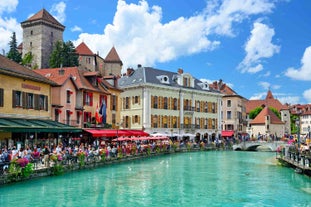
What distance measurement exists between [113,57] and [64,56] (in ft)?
66.5

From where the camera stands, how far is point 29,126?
2897 cm

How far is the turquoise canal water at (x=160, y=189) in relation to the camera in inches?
768

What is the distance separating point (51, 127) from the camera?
31.2m

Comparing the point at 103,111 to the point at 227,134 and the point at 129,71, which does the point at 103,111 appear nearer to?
the point at 129,71

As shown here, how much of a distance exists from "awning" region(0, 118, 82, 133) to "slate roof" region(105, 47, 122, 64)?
2389 inches

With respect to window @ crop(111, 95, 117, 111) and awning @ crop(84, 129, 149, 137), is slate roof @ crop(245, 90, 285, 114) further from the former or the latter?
awning @ crop(84, 129, 149, 137)

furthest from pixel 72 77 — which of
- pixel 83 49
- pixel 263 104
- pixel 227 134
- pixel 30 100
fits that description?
pixel 263 104

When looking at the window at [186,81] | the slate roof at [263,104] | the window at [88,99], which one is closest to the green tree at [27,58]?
the window at [186,81]

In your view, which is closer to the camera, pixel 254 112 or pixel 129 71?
pixel 129 71

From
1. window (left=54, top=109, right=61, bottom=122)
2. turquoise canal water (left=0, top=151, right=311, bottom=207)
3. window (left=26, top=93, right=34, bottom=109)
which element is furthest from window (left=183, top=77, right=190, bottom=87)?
window (left=26, top=93, right=34, bottom=109)

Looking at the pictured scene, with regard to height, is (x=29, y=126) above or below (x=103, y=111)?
below

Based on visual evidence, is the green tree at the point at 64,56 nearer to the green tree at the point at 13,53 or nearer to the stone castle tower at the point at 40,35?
the green tree at the point at 13,53

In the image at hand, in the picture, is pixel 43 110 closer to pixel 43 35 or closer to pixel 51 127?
pixel 51 127

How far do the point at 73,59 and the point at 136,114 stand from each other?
2537cm
